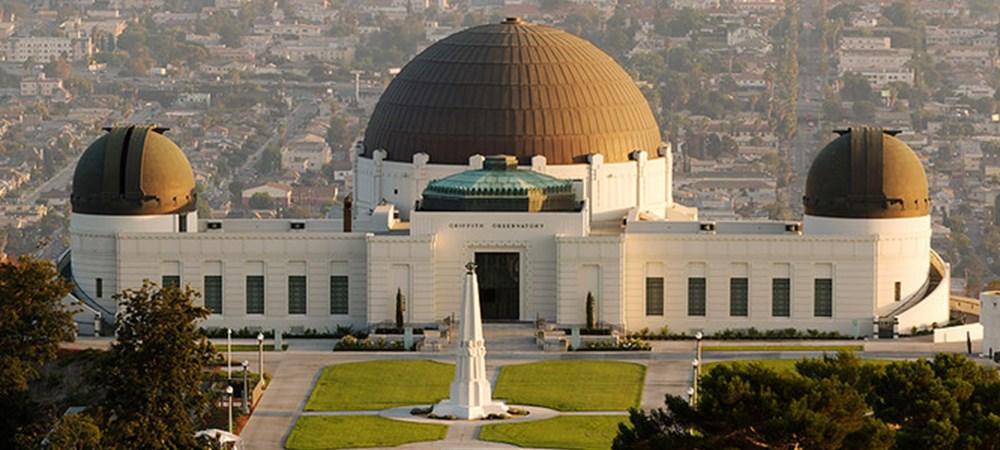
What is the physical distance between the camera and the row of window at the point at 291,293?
11219 centimetres

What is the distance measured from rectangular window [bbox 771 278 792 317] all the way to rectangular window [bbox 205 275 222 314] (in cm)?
1722

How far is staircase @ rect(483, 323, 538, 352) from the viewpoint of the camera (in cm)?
10762

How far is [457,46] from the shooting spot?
12094 centimetres

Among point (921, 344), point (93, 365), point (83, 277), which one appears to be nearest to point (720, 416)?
point (93, 365)

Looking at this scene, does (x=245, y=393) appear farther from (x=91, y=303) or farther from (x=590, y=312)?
(x=91, y=303)

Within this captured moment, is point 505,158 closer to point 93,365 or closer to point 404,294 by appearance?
point 404,294

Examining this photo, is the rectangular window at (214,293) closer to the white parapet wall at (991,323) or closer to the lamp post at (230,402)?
the lamp post at (230,402)

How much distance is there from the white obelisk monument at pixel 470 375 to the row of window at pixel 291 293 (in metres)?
15.9

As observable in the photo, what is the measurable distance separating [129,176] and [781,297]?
819 inches

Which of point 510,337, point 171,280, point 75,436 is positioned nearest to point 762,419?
point 75,436

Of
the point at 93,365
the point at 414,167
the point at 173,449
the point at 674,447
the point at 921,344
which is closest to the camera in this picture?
the point at 674,447

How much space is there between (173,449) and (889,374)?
683 inches

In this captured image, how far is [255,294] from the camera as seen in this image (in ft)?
368

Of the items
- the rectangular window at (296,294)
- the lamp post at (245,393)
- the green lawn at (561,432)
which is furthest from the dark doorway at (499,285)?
the green lawn at (561,432)
